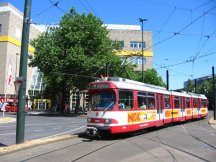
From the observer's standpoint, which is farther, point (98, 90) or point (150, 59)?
point (150, 59)

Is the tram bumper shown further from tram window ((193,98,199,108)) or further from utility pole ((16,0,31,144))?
tram window ((193,98,199,108))

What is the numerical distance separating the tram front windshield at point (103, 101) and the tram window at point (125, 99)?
1.58 feet

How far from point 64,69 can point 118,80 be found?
27.3 meters

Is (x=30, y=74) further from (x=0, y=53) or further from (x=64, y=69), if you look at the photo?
(x=64, y=69)

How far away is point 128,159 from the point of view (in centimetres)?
1138

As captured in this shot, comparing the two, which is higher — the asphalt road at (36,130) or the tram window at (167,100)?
the tram window at (167,100)

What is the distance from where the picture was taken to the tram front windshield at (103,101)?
56.5ft

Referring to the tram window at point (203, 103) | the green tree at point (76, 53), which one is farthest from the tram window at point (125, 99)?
the green tree at point (76, 53)

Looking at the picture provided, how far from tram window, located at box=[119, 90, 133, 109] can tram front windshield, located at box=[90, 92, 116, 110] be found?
480mm

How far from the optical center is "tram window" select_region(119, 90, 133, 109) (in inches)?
691

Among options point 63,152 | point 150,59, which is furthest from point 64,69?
point 150,59

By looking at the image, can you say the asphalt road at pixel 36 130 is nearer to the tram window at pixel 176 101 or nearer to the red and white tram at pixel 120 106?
the red and white tram at pixel 120 106

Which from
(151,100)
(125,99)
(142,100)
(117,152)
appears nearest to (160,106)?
(151,100)

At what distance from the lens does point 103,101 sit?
57.5ft
